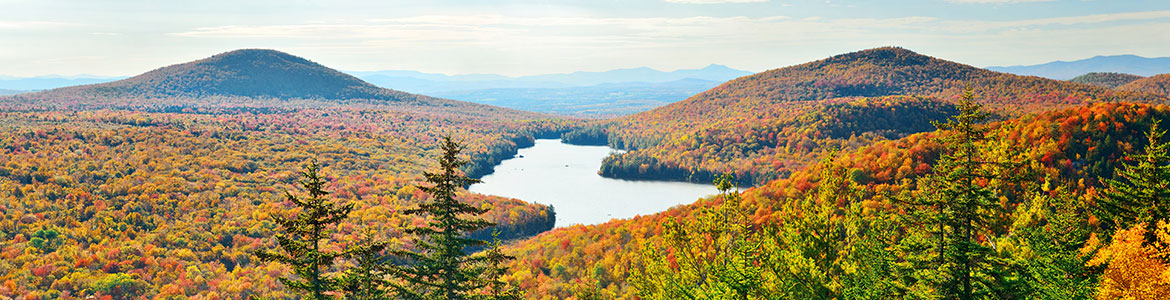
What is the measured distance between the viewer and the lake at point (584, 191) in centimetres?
12350

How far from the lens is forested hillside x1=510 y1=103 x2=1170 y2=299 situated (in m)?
20.7

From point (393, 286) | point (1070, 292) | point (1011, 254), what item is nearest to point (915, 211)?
point (1070, 292)

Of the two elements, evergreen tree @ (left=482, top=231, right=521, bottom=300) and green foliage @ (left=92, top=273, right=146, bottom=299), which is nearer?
evergreen tree @ (left=482, top=231, right=521, bottom=300)

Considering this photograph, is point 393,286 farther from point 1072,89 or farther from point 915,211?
point 1072,89

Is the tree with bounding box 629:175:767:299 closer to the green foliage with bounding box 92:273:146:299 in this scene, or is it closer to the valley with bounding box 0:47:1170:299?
the valley with bounding box 0:47:1170:299

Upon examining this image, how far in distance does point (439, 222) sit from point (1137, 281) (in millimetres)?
24017

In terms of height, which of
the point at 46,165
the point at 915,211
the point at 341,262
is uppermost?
the point at 915,211

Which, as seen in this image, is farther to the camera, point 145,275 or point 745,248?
point 145,275

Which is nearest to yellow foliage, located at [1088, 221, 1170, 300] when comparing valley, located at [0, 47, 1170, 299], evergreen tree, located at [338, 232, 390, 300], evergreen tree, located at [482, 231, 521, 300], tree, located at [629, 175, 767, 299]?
valley, located at [0, 47, 1170, 299]

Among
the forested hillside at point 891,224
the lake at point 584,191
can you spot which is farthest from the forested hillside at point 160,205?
the forested hillside at point 891,224

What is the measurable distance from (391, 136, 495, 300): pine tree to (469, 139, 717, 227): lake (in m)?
87.6

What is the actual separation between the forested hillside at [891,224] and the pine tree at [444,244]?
6648 mm

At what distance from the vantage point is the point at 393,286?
25.2 metres

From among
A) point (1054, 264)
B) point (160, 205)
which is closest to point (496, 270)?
point (1054, 264)
